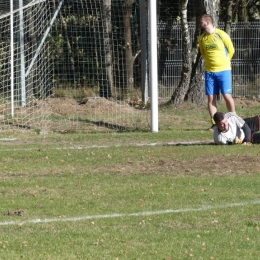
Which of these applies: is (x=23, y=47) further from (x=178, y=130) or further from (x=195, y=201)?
(x=195, y=201)

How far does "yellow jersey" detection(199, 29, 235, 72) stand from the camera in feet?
46.0

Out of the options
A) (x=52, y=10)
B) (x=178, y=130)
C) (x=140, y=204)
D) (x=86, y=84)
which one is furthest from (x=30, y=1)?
(x=140, y=204)

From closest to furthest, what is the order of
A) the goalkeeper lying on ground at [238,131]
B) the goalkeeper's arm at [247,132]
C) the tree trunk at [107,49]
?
the goalkeeper lying on ground at [238,131]
the goalkeeper's arm at [247,132]
the tree trunk at [107,49]

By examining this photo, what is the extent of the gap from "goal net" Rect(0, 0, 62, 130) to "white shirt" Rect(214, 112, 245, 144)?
5.18m

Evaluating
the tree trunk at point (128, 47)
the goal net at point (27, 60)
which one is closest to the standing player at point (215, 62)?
the tree trunk at point (128, 47)

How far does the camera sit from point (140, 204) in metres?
8.38

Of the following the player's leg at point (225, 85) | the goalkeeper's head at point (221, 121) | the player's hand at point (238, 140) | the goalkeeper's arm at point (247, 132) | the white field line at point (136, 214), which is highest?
the player's leg at point (225, 85)

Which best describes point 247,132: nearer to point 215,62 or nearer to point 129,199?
point 215,62

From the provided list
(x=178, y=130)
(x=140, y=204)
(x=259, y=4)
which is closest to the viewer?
(x=140, y=204)

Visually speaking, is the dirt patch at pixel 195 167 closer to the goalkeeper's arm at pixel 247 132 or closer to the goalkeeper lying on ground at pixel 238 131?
the goalkeeper lying on ground at pixel 238 131

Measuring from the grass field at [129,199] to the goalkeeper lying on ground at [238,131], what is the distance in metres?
0.18

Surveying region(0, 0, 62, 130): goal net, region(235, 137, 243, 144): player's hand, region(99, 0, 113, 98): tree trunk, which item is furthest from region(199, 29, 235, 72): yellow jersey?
region(0, 0, 62, 130): goal net

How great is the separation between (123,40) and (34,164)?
6.97 metres

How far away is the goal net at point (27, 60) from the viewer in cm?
1678
